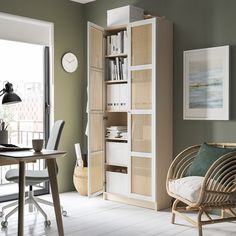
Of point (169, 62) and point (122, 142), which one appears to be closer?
point (169, 62)

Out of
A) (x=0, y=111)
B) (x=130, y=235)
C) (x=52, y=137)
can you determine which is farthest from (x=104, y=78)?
(x=130, y=235)

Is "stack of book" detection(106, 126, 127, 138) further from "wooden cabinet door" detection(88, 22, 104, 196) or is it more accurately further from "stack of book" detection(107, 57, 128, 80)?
"stack of book" detection(107, 57, 128, 80)

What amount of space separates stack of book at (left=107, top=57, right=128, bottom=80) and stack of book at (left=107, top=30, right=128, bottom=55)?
0.34ft

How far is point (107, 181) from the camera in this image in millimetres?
4742

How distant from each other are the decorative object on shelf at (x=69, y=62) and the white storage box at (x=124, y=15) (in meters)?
0.84

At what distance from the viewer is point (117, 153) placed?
4.64m

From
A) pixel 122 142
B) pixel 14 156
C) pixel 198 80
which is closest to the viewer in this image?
pixel 14 156

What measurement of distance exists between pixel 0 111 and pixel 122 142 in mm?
1666

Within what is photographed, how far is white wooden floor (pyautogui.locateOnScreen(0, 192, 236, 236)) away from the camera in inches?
136

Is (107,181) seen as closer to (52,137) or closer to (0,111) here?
(52,137)

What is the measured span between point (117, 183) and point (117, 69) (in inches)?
56.4

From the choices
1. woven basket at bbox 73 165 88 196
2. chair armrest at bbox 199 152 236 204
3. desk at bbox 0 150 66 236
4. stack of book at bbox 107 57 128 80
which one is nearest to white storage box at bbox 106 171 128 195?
woven basket at bbox 73 165 88 196

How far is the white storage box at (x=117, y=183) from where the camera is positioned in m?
4.56

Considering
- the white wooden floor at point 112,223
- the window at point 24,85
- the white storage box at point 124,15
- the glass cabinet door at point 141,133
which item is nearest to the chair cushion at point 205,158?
the white wooden floor at point 112,223
